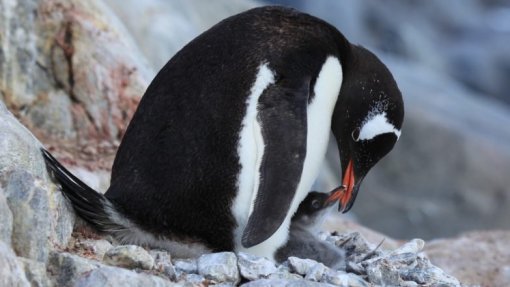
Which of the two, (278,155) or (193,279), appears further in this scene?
(278,155)

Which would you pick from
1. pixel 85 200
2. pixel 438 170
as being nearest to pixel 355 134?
pixel 85 200

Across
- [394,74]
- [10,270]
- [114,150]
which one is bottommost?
[10,270]

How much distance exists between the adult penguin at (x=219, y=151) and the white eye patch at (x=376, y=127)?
0.33m

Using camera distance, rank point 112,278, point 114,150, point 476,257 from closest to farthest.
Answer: point 112,278, point 476,257, point 114,150

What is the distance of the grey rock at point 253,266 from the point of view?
388 cm

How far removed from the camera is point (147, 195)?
14.0ft

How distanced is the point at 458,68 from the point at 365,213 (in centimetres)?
851

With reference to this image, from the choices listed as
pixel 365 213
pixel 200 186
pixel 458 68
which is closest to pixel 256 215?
pixel 200 186

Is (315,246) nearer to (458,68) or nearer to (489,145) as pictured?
(489,145)

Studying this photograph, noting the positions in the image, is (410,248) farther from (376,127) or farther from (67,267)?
(67,267)

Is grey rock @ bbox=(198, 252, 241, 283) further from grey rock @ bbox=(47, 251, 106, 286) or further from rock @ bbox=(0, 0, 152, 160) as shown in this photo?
rock @ bbox=(0, 0, 152, 160)

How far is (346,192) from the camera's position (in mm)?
4793

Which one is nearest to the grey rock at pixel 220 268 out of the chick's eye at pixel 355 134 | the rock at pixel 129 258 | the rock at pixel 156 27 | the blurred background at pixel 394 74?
the rock at pixel 129 258

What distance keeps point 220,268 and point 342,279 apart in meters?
0.46
